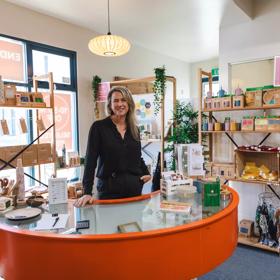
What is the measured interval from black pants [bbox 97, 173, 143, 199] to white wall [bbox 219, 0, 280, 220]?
220cm

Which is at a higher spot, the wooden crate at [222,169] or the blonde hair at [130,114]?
the blonde hair at [130,114]

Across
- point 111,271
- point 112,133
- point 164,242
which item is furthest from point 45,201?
point 164,242

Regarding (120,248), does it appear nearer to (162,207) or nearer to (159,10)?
(162,207)

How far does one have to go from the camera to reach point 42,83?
3988 mm

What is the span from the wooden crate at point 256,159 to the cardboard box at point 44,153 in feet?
7.49

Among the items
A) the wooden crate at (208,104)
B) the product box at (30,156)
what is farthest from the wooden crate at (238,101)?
the product box at (30,156)

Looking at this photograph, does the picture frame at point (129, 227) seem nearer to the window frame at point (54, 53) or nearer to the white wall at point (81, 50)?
the window frame at point (54, 53)

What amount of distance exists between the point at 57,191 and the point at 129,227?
60 centimetres

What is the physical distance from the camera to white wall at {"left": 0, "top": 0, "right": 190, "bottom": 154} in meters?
3.57

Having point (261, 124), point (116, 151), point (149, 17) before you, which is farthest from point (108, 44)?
point (261, 124)

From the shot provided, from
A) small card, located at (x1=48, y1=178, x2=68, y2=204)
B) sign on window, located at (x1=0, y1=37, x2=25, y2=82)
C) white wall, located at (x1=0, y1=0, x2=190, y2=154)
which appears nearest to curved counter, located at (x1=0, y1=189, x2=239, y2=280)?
small card, located at (x1=48, y1=178, x2=68, y2=204)

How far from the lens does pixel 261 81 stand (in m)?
3.76

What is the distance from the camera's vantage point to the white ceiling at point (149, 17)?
11.5 ft

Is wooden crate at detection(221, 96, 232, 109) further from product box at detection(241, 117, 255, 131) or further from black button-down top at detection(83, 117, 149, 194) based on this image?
black button-down top at detection(83, 117, 149, 194)
